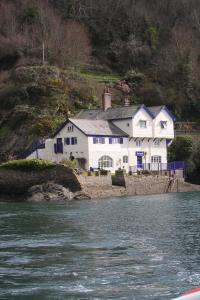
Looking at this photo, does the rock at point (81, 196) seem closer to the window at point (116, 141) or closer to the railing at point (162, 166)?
the window at point (116, 141)

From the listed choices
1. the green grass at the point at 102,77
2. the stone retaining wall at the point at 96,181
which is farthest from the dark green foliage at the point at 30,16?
the stone retaining wall at the point at 96,181

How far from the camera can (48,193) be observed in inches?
2296

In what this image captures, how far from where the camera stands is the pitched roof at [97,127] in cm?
6943

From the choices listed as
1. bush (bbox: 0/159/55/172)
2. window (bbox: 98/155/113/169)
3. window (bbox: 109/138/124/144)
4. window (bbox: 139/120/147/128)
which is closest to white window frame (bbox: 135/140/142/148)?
window (bbox: 139/120/147/128)

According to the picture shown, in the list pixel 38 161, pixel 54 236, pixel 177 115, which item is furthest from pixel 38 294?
pixel 177 115

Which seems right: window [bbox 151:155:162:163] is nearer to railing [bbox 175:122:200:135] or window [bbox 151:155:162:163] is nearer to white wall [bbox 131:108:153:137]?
white wall [bbox 131:108:153:137]

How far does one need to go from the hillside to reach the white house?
585cm

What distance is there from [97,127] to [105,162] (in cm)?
447

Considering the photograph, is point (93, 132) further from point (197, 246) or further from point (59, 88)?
point (197, 246)

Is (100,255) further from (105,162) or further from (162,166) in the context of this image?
(162,166)

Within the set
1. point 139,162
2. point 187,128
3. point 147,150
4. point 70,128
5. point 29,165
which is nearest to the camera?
point 29,165

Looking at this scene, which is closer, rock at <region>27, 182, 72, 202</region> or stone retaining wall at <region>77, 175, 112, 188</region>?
rock at <region>27, 182, 72, 202</region>

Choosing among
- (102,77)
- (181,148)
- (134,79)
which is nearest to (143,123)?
(181,148)

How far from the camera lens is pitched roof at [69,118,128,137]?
228 ft
